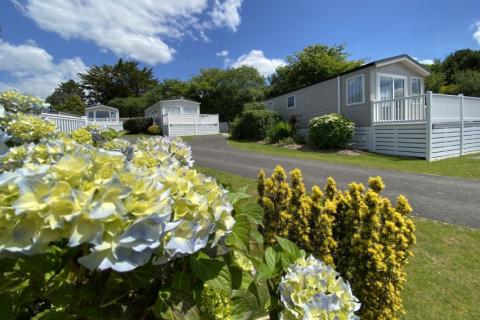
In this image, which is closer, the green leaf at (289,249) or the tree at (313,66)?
the green leaf at (289,249)

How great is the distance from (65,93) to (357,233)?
2757 inches

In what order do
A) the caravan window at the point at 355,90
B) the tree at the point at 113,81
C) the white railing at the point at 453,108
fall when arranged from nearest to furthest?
the white railing at the point at 453,108
the caravan window at the point at 355,90
the tree at the point at 113,81

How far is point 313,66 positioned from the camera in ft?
108

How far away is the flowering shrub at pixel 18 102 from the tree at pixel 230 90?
35.6 m

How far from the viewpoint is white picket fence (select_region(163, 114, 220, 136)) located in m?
28.1

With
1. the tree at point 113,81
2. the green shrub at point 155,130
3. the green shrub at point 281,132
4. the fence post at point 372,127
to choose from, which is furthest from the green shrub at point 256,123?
the tree at point 113,81

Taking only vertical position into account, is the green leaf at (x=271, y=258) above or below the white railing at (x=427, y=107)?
below

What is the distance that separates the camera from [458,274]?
10.3ft

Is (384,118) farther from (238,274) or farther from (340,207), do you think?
(238,274)

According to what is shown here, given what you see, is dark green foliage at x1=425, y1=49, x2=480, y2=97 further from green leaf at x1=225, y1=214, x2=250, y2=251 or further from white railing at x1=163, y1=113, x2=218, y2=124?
green leaf at x1=225, y1=214, x2=250, y2=251

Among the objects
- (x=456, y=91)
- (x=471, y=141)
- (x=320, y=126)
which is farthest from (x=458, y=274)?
(x=456, y=91)

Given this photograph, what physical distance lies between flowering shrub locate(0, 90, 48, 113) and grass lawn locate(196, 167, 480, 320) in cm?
217

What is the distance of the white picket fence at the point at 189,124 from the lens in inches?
1106

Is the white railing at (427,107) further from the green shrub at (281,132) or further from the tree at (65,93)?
the tree at (65,93)
